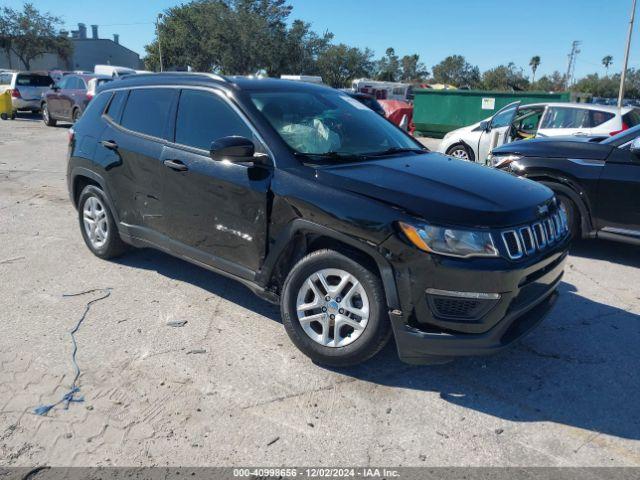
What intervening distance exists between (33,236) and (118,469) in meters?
4.37

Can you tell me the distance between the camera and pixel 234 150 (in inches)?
136

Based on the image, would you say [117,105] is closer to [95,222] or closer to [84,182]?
[84,182]

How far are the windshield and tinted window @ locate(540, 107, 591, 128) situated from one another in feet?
25.1

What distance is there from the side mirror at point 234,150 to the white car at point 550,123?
7779 millimetres

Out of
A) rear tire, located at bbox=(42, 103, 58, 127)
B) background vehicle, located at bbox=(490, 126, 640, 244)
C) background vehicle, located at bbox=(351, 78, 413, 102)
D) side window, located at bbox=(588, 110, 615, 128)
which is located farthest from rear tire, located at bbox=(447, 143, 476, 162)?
background vehicle, located at bbox=(351, 78, 413, 102)

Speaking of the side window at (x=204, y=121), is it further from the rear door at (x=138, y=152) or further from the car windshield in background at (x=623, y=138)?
the car windshield in background at (x=623, y=138)

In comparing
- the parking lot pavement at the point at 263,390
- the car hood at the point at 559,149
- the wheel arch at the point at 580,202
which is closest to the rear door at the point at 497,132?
the car hood at the point at 559,149

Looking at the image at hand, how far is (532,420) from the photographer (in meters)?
3.00

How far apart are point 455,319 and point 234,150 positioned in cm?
173

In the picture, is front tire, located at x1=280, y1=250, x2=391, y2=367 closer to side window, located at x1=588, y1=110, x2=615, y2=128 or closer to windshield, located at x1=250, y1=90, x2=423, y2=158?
windshield, located at x1=250, y1=90, x2=423, y2=158

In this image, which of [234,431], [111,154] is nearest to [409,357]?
[234,431]

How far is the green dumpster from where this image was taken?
1839 centimetres

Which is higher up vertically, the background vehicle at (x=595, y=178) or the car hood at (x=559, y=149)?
the car hood at (x=559, y=149)

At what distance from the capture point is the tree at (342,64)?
59.7 m
